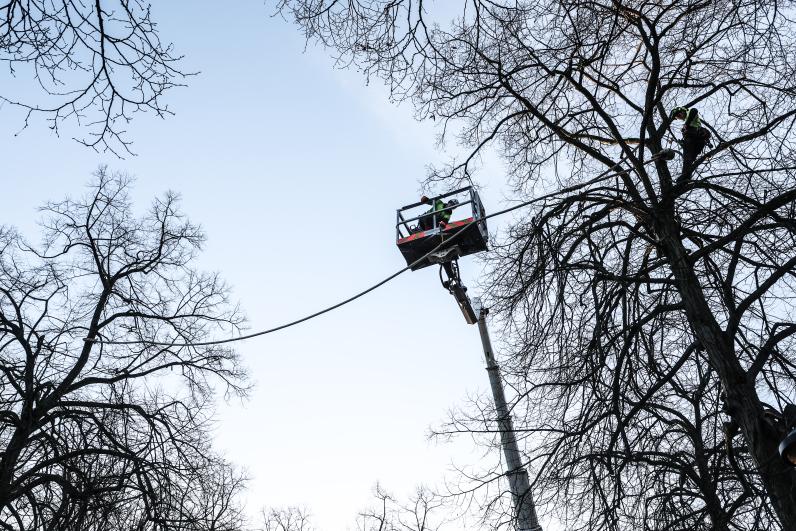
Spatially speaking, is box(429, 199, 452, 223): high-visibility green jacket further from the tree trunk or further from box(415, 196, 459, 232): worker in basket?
the tree trunk

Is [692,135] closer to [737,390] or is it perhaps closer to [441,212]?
[737,390]

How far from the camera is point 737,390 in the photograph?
5.00m

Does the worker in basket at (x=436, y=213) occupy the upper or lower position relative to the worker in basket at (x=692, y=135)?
upper

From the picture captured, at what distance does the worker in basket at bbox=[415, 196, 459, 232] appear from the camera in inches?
355

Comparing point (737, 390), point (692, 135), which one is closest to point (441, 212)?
point (692, 135)

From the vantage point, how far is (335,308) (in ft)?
14.8

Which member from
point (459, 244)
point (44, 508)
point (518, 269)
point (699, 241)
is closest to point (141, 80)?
point (518, 269)

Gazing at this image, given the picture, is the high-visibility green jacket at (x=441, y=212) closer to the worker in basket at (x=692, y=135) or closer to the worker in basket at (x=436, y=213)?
the worker in basket at (x=436, y=213)

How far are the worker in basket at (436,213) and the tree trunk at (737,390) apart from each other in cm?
388

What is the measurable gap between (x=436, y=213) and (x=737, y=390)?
5230 millimetres

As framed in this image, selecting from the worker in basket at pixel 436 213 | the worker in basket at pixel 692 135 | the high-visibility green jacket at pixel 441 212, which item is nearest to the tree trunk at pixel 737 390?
the worker in basket at pixel 692 135

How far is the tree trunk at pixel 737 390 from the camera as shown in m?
4.56

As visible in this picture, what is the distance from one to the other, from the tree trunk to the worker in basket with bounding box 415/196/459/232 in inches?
153

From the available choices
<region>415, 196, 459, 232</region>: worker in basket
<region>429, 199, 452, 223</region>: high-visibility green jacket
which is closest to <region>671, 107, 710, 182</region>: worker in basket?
<region>415, 196, 459, 232</region>: worker in basket
